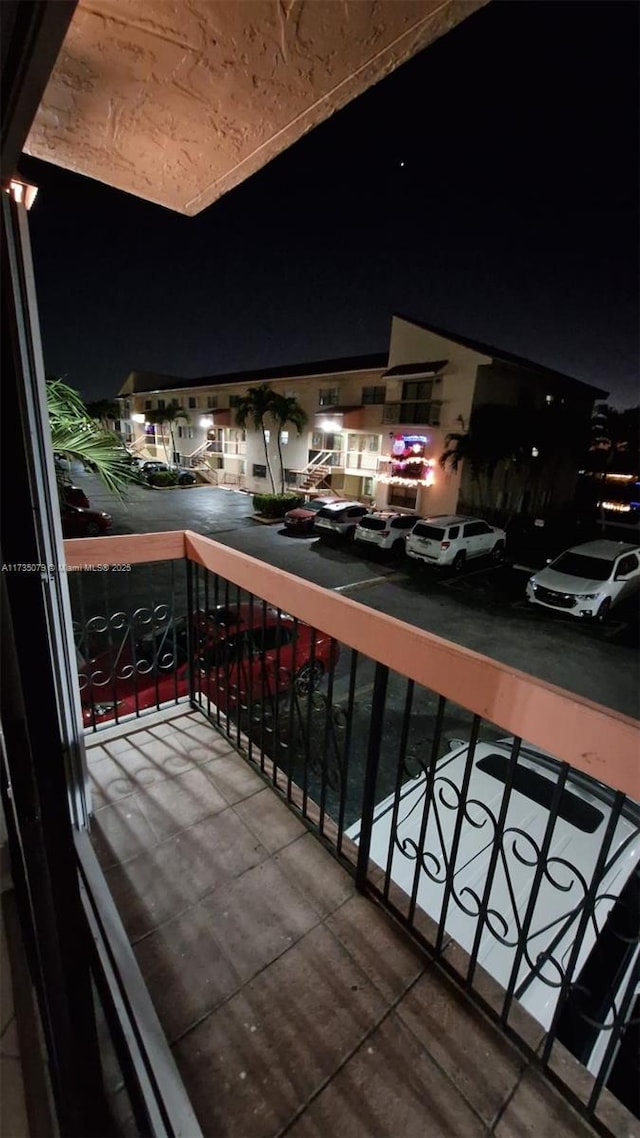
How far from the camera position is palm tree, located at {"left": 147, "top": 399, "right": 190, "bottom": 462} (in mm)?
28406

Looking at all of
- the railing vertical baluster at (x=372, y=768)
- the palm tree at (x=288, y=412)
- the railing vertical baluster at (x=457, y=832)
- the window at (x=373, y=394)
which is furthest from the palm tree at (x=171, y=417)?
the railing vertical baluster at (x=457, y=832)

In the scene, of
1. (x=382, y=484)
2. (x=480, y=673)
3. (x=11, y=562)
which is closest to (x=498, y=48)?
(x=480, y=673)

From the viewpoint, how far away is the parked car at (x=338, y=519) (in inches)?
535

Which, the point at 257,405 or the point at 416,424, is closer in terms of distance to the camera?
the point at 416,424

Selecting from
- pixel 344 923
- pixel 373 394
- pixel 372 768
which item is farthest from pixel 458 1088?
pixel 373 394

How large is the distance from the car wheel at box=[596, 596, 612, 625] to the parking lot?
14 centimetres

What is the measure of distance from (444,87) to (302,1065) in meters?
4.17

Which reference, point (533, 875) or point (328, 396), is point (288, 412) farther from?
point (533, 875)

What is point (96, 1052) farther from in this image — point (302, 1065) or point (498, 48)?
point (498, 48)

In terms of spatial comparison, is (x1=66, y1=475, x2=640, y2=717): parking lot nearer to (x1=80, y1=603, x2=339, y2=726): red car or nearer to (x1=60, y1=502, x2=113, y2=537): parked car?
(x1=60, y1=502, x2=113, y2=537): parked car

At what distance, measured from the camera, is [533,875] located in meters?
2.11

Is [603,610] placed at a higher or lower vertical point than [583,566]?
lower

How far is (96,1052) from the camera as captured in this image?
94cm

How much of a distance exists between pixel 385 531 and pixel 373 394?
866 centimetres
